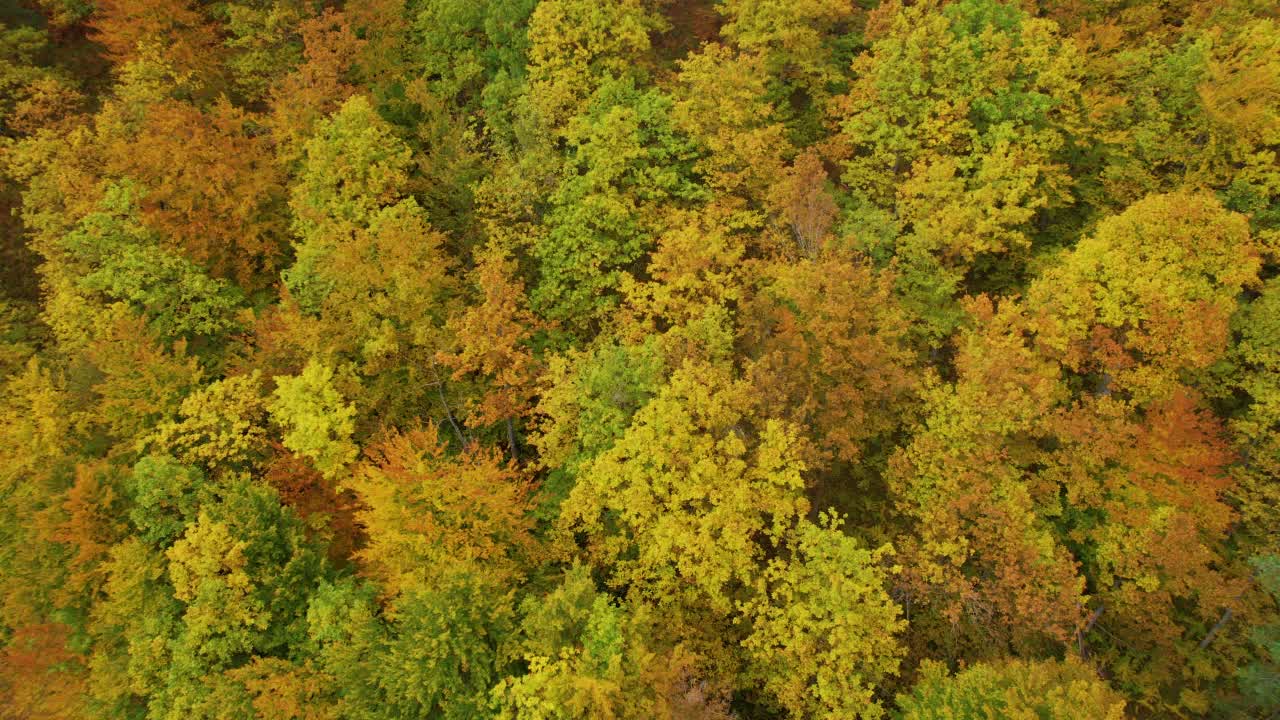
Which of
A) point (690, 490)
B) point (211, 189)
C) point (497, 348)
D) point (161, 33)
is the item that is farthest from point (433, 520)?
point (161, 33)

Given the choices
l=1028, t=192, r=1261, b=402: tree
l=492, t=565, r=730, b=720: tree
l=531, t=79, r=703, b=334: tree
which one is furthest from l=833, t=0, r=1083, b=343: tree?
l=492, t=565, r=730, b=720: tree

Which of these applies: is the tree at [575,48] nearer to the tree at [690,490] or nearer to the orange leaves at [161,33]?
the tree at [690,490]

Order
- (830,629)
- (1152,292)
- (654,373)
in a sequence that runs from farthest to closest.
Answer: (654,373)
(1152,292)
(830,629)

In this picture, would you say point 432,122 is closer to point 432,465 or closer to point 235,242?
point 235,242

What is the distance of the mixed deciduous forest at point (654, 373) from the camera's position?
22.9m

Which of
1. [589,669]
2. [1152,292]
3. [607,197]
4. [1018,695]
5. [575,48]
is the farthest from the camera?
[575,48]

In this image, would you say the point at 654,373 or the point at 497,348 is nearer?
the point at 654,373

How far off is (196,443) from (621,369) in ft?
60.5

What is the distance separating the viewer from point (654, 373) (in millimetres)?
25891

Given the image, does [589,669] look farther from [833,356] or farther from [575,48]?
[575,48]

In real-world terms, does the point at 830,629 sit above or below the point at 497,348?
below

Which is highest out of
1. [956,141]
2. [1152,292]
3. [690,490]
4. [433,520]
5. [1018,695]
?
[956,141]

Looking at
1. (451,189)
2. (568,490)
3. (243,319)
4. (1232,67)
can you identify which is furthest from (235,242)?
(1232,67)

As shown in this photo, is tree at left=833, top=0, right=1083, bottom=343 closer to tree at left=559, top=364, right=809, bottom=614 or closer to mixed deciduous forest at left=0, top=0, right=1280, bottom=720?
mixed deciduous forest at left=0, top=0, right=1280, bottom=720
